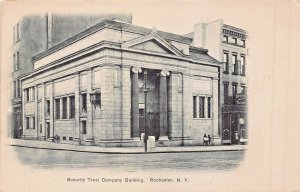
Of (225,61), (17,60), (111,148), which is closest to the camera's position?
(111,148)

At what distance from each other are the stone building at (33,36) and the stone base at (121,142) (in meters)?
0.81

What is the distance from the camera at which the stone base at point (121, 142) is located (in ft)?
15.1

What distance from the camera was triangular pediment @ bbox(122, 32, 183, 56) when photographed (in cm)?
468

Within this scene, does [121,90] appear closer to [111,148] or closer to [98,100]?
[98,100]

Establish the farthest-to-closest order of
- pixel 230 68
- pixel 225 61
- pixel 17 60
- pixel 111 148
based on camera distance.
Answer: pixel 225 61, pixel 230 68, pixel 17 60, pixel 111 148

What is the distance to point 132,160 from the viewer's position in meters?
4.59

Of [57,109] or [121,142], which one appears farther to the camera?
[57,109]

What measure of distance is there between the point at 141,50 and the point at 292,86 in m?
1.44

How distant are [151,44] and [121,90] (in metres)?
0.51

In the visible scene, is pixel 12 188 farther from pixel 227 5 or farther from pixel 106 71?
pixel 227 5

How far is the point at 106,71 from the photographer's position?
4.72 meters

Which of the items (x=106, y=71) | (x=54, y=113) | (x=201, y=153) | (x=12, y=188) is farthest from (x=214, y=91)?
(x=12, y=188)

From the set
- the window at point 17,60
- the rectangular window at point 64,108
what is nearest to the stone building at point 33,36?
the window at point 17,60

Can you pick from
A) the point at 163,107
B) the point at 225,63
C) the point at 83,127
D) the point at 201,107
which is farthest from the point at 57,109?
the point at 225,63
